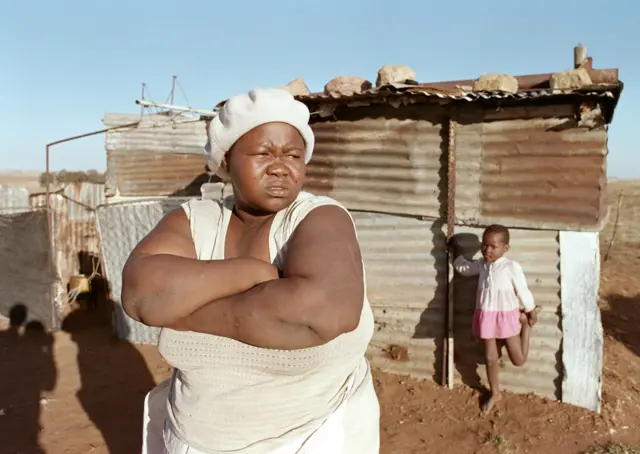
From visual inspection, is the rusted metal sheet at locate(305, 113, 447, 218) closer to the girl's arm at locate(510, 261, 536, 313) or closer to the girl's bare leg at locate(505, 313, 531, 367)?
the girl's arm at locate(510, 261, 536, 313)

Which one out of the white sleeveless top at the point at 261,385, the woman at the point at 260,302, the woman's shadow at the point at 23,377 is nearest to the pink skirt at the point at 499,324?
the woman at the point at 260,302

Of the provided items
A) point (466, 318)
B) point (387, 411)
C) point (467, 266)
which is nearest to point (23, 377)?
point (387, 411)

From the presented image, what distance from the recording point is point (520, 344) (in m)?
4.63

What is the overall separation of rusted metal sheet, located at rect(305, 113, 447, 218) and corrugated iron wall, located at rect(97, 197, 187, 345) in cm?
260

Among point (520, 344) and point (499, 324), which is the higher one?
point (499, 324)

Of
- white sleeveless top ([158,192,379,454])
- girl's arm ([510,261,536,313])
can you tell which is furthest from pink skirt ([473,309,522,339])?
white sleeveless top ([158,192,379,454])

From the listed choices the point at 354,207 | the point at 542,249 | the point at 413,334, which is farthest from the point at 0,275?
the point at 542,249

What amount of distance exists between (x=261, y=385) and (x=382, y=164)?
4.23 metres

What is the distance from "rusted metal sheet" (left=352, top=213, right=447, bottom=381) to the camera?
17.2ft

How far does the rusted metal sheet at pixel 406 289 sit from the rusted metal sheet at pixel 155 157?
7681 mm

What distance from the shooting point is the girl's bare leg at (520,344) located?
4.58 metres

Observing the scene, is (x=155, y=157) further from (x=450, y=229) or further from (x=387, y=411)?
(x=387, y=411)

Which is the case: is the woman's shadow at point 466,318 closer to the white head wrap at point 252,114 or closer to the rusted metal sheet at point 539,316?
the rusted metal sheet at point 539,316

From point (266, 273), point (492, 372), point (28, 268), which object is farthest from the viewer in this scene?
point (28, 268)
